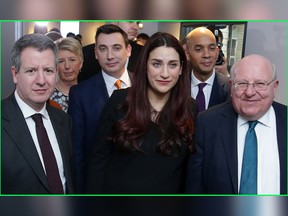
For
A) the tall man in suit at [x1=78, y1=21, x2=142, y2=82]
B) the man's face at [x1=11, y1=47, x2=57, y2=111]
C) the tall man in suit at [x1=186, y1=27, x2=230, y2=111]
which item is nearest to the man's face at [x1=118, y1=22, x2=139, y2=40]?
the tall man in suit at [x1=78, y1=21, x2=142, y2=82]

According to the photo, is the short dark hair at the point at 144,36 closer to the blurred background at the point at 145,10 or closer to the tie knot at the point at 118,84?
the blurred background at the point at 145,10

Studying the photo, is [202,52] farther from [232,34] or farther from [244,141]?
[244,141]

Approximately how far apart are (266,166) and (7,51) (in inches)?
51.7

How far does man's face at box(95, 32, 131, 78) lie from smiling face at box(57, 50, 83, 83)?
10 cm

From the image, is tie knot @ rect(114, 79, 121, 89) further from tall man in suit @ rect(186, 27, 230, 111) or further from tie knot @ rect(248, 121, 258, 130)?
tie knot @ rect(248, 121, 258, 130)

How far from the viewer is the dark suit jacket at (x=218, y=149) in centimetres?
197

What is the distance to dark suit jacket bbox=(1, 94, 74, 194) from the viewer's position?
6.49 feet

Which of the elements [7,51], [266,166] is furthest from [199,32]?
[7,51]

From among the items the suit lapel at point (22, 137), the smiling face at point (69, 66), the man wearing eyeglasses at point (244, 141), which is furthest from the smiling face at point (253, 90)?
the suit lapel at point (22, 137)

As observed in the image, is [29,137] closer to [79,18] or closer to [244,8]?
[79,18]

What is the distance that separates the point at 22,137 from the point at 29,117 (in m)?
0.10

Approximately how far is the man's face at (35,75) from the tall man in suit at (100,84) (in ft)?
0.39

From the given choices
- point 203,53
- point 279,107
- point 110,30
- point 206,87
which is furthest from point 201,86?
point 110,30

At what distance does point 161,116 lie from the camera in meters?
1.96
